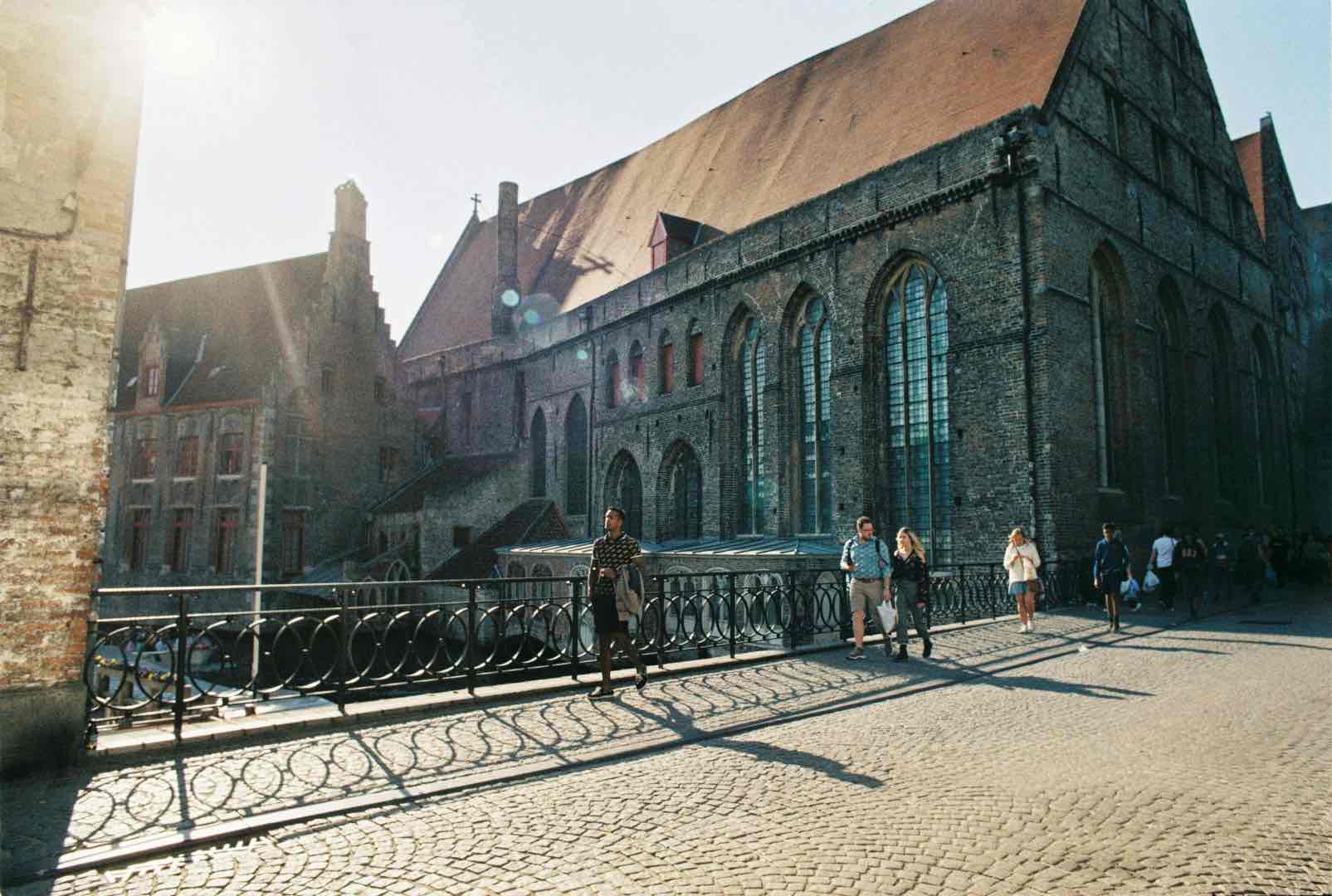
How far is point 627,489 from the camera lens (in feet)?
89.1

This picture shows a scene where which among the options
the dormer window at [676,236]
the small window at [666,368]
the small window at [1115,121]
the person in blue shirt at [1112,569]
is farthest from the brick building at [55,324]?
the dormer window at [676,236]

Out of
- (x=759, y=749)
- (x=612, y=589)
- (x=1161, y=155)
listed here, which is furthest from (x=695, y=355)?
(x=759, y=749)

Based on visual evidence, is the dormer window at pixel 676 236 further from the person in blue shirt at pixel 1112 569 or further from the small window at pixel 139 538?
the small window at pixel 139 538

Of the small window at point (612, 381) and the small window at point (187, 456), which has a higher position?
the small window at point (612, 381)

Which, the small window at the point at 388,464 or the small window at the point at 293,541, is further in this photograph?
the small window at the point at 388,464

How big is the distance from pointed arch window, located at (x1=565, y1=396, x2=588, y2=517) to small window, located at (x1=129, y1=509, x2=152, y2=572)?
48.3 ft

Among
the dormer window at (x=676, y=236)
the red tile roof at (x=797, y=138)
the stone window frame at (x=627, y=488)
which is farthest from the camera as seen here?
the stone window frame at (x=627, y=488)

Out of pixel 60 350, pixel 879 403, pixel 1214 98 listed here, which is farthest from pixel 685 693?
pixel 1214 98

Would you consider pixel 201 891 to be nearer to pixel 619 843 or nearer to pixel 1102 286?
pixel 619 843

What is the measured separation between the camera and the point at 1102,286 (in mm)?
18453

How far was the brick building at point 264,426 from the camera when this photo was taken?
1070 inches

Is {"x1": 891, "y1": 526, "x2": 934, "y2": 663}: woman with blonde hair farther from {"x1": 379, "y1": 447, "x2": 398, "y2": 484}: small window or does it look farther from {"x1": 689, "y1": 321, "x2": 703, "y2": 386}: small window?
{"x1": 379, "y1": 447, "x2": 398, "y2": 484}: small window

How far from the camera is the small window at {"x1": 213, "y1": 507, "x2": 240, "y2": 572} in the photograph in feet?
88.9

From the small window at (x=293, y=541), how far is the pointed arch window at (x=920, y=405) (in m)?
19.7
